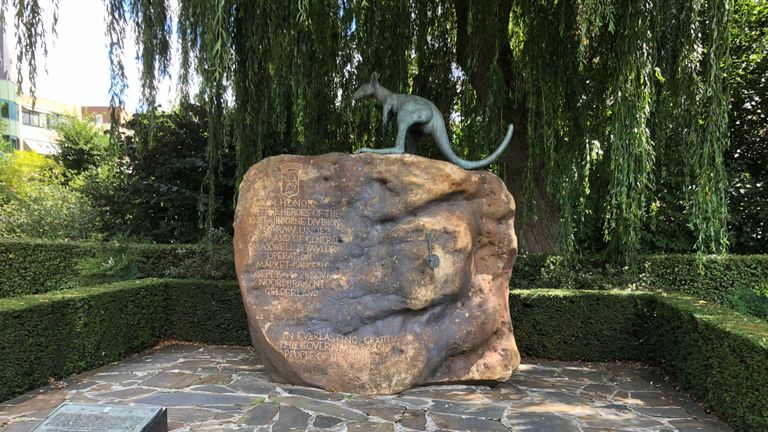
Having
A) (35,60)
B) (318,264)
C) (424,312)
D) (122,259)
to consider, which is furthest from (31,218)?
(424,312)

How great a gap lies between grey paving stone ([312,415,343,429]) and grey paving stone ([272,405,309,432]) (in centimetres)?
8

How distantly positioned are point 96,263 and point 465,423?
677 cm

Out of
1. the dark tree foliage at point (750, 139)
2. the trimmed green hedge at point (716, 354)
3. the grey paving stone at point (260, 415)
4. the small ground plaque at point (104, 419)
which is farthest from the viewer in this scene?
the dark tree foliage at point (750, 139)

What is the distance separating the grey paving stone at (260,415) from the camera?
3943 millimetres

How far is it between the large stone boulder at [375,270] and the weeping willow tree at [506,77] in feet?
4.45

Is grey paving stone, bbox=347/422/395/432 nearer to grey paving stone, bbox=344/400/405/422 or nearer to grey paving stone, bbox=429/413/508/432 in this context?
grey paving stone, bbox=344/400/405/422

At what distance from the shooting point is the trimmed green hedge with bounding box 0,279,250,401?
4621mm

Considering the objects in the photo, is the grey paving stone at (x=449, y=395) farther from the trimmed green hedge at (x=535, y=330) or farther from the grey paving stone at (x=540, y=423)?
the trimmed green hedge at (x=535, y=330)

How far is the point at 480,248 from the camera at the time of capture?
5.19m

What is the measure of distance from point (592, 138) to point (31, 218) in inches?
464

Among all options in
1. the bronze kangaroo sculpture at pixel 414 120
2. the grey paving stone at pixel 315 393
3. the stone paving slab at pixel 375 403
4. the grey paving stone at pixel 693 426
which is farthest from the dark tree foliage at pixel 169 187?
the grey paving stone at pixel 693 426

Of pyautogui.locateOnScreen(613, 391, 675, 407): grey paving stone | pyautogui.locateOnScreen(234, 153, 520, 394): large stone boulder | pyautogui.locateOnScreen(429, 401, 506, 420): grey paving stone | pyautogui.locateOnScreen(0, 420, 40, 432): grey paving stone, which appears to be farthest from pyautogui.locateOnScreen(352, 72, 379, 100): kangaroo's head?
pyautogui.locateOnScreen(0, 420, 40, 432): grey paving stone

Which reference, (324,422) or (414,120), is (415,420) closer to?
(324,422)

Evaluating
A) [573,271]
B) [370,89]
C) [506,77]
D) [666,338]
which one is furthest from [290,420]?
[506,77]
